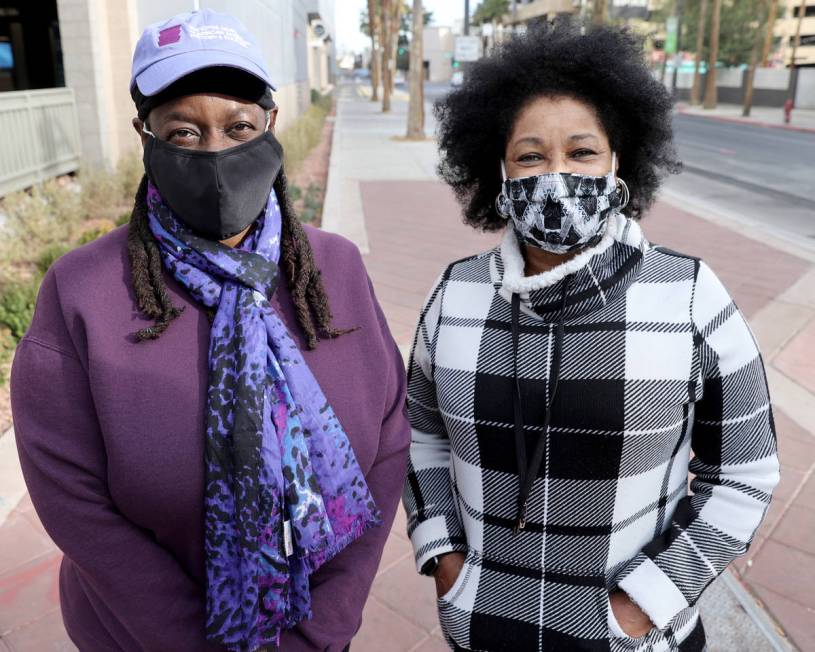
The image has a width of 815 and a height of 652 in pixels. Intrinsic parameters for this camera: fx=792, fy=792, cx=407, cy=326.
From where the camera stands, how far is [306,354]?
1577 millimetres

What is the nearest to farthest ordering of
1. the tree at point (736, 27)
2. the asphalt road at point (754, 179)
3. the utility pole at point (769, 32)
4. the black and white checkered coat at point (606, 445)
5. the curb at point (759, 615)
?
the black and white checkered coat at point (606, 445)
the curb at point (759, 615)
the asphalt road at point (754, 179)
the utility pole at point (769, 32)
the tree at point (736, 27)

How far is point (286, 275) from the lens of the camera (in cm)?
163

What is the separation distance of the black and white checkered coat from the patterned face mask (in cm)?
5

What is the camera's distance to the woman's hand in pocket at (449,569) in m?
1.71

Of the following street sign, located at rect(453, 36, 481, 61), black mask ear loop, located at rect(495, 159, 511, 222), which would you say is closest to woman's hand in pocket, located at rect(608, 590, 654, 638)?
black mask ear loop, located at rect(495, 159, 511, 222)

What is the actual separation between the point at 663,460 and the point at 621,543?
0.19 meters

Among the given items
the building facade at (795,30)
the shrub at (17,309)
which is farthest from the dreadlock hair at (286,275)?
the building facade at (795,30)

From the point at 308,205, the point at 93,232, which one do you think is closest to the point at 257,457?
the point at 93,232

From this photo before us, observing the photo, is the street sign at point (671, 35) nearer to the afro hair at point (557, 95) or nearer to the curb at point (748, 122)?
the curb at point (748, 122)

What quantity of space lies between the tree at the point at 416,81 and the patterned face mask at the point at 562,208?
65.4ft

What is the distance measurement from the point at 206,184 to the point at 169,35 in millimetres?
281

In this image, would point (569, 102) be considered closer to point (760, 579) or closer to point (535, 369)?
point (535, 369)

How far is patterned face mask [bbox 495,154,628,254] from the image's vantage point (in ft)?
5.36

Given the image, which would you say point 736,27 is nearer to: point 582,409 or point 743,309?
point 743,309
